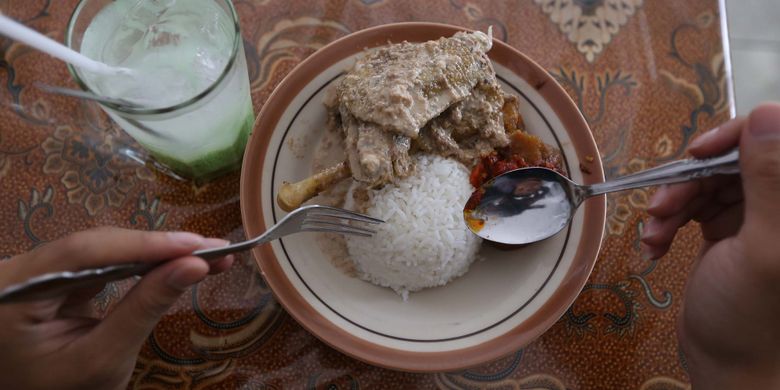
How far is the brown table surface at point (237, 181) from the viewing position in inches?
57.0

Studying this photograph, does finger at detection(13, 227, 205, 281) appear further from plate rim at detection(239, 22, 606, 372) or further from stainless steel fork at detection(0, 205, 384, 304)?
plate rim at detection(239, 22, 606, 372)

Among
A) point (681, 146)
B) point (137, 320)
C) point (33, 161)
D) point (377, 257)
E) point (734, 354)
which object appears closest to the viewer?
point (137, 320)

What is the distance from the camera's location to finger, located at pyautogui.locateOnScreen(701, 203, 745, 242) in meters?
1.37

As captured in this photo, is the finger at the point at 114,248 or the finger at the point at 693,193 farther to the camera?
the finger at the point at 693,193

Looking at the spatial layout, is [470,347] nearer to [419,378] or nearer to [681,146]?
[419,378]

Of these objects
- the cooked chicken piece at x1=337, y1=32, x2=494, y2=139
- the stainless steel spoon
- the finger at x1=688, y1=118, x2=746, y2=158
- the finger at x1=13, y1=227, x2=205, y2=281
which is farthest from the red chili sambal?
the finger at x1=13, y1=227, x2=205, y2=281

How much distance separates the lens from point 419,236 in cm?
145

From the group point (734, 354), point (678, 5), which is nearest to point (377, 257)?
point (734, 354)

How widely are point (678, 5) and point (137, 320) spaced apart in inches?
76.7

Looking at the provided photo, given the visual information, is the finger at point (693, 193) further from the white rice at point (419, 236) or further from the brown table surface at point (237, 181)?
the white rice at point (419, 236)

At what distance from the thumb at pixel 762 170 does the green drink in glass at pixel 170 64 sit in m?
1.10

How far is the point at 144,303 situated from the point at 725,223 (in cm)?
140

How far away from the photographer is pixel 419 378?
144 cm

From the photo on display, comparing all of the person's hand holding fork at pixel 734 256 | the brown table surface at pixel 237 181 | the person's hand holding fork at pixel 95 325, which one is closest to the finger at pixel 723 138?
the person's hand holding fork at pixel 734 256
